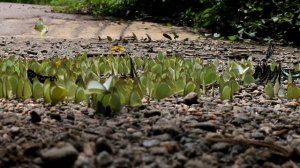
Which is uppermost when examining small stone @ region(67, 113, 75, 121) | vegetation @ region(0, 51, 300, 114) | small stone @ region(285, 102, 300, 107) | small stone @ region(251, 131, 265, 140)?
vegetation @ region(0, 51, 300, 114)

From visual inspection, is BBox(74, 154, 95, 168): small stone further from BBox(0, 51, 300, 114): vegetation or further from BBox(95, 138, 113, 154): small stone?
BBox(0, 51, 300, 114): vegetation

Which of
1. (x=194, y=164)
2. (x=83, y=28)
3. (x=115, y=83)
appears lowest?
(x=194, y=164)

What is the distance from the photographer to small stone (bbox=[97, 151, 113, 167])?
1.09 m

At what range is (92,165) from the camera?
1.08 meters

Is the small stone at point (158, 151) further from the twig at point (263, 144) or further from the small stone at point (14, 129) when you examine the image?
the small stone at point (14, 129)

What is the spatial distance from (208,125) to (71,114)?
0.37 m

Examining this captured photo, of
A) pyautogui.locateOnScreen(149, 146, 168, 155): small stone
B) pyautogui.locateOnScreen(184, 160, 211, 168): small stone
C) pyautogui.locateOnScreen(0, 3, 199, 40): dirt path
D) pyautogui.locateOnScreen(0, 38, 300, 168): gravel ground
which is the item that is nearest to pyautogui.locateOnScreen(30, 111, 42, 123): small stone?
pyautogui.locateOnScreen(0, 38, 300, 168): gravel ground

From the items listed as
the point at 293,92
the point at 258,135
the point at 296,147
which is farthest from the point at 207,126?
the point at 293,92

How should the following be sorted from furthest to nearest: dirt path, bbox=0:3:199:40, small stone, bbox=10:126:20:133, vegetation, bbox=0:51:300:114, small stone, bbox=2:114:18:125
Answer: dirt path, bbox=0:3:199:40, vegetation, bbox=0:51:300:114, small stone, bbox=2:114:18:125, small stone, bbox=10:126:20:133

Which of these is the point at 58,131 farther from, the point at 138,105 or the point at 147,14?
the point at 147,14

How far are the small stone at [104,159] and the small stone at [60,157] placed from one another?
47 mm

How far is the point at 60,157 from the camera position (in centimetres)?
108

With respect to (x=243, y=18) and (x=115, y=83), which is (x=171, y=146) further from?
(x=243, y=18)

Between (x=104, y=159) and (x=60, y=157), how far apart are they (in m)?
0.09
